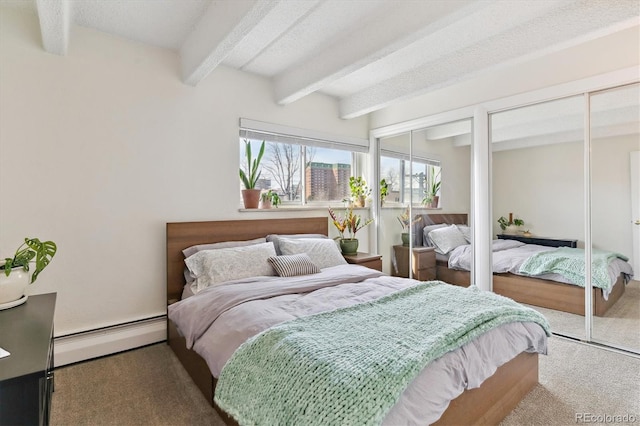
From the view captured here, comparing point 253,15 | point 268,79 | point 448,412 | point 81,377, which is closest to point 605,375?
point 448,412

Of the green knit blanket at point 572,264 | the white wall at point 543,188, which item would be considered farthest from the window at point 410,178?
the green knit blanket at point 572,264

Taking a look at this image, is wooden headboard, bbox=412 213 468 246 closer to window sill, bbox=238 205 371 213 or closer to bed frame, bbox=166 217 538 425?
window sill, bbox=238 205 371 213

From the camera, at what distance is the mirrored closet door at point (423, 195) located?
3645 millimetres

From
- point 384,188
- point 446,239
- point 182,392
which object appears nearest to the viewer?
point 182,392

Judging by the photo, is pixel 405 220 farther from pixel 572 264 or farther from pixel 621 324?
pixel 621 324

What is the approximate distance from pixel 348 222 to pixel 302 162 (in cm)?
97

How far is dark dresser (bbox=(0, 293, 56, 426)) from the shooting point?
3.37 ft

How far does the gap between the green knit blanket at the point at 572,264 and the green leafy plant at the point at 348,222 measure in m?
1.88

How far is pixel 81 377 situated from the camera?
89.5 inches

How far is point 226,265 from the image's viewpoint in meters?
2.63

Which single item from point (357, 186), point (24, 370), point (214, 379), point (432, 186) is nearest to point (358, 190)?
point (357, 186)

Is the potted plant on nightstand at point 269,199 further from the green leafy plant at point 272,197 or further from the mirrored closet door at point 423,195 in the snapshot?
the mirrored closet door at point 423,195

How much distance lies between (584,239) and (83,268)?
168 inches

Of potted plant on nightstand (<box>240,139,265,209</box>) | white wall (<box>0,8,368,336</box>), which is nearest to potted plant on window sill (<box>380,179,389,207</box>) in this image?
potted plant on nightstand (<box>240,139,265,209</box>)
